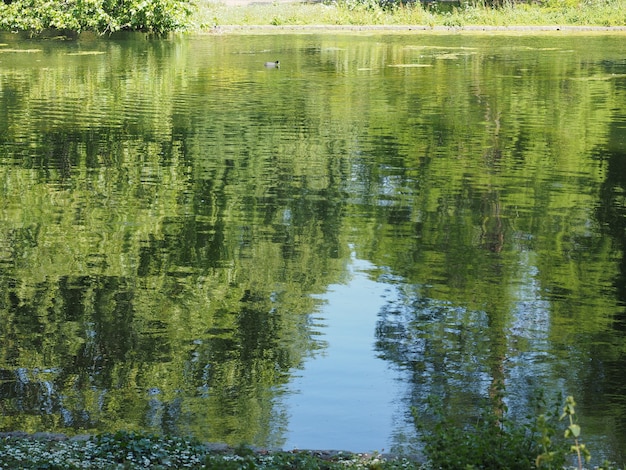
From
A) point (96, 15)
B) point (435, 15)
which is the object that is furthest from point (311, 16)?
point (96, 15)

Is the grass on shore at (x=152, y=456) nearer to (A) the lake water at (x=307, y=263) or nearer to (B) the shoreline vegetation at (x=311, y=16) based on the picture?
(A) the lake water at (x=307, y=263)

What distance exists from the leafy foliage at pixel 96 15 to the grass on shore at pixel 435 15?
456cm

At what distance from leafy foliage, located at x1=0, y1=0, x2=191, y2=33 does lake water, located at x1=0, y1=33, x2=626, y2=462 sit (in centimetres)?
1329

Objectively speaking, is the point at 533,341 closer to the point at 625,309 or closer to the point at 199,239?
the point at 625,309

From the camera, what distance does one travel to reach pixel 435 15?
42.6m

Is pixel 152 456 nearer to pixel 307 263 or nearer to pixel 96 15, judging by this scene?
pixel 307 263

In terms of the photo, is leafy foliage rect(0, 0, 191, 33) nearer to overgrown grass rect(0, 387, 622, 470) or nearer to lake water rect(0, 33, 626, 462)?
lake water rect(0, 33, 626, 462)

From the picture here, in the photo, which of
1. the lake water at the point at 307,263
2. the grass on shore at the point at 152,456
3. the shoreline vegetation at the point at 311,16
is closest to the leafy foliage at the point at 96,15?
the shoreline vegetation at the point at 311,16

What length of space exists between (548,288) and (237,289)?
2799 mm

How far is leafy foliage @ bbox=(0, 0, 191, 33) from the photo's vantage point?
114 ft

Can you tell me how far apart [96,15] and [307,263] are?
27033 mm

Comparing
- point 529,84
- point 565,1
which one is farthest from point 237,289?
point 565,1

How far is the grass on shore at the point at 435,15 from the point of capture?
4172 cm

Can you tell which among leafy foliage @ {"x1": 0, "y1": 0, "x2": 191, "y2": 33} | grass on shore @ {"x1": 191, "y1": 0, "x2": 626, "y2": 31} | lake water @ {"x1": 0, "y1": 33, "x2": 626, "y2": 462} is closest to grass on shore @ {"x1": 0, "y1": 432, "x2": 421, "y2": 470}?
lake water @ {"x1": 0, "y1": 33, "x2": 626, "y2": 462}
